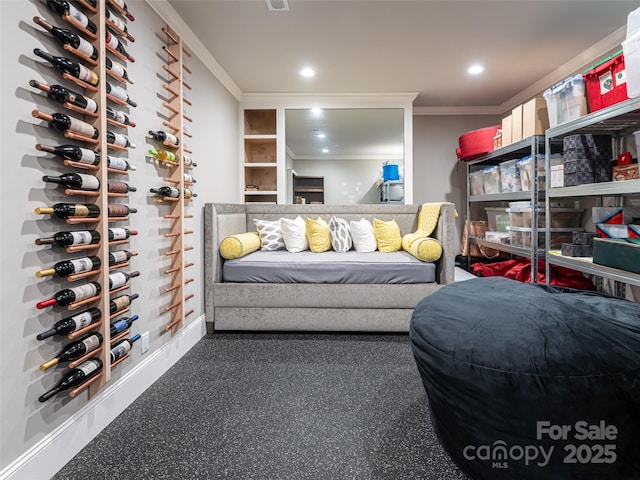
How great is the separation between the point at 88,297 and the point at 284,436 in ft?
3.27

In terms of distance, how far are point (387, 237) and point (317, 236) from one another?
650mm

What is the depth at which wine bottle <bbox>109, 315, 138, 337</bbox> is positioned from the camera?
156 cm

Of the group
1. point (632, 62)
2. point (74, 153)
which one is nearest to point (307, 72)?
point (632, 62)

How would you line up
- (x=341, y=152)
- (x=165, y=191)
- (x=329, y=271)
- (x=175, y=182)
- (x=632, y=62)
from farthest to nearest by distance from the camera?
(x=341, y=152) → (x=329, y=271) → (x=175, y=182) → (x=165, y=191) → (x=632, y=62)

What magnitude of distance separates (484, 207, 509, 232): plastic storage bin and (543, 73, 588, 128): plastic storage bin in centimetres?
125

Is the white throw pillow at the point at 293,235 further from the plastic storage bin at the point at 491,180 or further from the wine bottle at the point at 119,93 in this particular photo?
the plastic storage bin at the point at 491,180

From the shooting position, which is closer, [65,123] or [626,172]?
[65,123]

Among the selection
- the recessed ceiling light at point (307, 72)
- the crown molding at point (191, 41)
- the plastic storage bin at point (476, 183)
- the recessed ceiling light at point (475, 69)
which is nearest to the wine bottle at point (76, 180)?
the crown molding at point (191, 41)

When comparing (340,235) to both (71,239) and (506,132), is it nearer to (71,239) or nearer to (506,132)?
(506,132)

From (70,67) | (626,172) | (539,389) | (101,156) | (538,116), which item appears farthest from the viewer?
(538,116)

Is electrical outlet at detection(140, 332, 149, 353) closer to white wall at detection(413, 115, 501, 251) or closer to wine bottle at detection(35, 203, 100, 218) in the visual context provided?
wine bottle at detection(35, 203, 100, 218)

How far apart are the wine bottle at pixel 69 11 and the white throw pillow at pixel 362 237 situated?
2.31m

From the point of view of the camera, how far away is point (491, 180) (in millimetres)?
3910

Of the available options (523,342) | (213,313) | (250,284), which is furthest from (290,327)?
(523,342)
